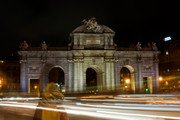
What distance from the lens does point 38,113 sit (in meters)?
A: 9.29

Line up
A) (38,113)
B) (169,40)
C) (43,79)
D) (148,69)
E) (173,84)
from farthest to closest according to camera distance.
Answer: (169,40) → (173,84) → (148,69) → (43,79) → (38,113)

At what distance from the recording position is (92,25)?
6353 cm

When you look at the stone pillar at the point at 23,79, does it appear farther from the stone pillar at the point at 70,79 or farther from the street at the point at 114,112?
the street at the point at 114,112

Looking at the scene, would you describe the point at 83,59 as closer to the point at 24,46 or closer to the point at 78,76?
the point at 78,76

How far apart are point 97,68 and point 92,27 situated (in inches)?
316

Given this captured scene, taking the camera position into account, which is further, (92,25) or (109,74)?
(109,74)

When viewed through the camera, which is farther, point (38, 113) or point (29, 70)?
point (29, 70)

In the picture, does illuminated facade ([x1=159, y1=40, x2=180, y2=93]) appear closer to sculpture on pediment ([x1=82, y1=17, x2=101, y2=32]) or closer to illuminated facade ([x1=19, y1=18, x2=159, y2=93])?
illuminated facade ([x1=19, y1=18, x2=159, y2=93])

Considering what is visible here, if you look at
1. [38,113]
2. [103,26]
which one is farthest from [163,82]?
[38,113]

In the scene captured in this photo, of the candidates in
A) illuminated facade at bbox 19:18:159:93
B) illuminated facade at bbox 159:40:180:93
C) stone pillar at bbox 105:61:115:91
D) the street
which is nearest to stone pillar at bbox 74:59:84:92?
illuminated facade at bbox 19:18:159:93

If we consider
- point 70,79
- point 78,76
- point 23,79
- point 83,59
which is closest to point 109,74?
point 83,59

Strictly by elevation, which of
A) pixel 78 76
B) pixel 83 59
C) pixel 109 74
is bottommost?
pixel 78 76

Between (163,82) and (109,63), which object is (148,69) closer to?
(109,63)

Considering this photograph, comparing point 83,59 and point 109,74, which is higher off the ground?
point 83,59
